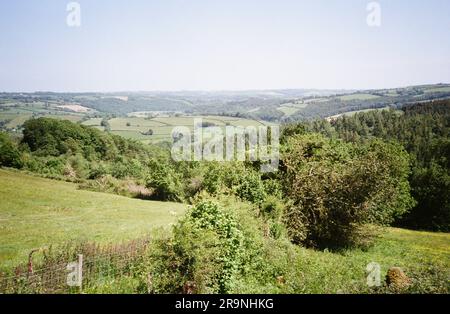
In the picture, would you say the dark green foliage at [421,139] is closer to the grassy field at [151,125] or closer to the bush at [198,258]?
the grassy field at [151,125]

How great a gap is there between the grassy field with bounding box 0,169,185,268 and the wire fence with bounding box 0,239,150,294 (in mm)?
3644

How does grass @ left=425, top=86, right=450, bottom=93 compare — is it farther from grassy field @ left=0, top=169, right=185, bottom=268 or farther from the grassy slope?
grassy field @ left=0, top=169, right=185, bottom=268

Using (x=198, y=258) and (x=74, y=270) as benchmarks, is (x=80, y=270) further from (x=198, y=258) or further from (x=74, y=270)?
(x=198, y=258)

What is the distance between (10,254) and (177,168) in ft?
106

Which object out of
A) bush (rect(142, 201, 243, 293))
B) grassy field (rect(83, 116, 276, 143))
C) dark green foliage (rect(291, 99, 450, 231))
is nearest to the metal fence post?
bush (rect(142, 201, 243, 293))

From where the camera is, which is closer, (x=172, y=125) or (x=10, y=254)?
(x=10, y=254)

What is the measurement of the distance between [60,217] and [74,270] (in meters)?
17.2

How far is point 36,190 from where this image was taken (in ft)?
114

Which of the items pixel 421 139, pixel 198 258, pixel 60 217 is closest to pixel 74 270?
pixel 198 258

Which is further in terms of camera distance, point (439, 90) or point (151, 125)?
point (439, 90)

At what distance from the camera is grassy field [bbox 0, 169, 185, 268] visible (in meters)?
19.9

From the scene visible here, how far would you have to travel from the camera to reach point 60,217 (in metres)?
26.9
